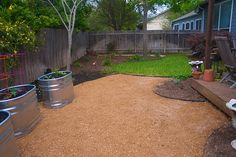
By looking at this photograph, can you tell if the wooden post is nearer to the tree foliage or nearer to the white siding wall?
the tree foliage

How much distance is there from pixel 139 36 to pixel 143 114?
35.6 ft

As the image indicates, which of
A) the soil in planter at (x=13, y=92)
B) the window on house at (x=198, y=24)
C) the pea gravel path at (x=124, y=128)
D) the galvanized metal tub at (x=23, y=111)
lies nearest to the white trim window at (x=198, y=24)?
the window on house at (x=198, y=24)

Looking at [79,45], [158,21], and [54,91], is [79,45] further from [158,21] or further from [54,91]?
[158,21]

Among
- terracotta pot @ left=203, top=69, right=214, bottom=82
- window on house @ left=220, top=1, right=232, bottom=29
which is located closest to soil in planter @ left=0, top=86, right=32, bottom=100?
terracotta pot @ left=203, top=69, right=214, bottom=82

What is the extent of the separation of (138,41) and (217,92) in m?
10.7

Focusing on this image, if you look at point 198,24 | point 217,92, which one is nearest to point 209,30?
point 217,92

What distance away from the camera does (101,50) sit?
1473cm

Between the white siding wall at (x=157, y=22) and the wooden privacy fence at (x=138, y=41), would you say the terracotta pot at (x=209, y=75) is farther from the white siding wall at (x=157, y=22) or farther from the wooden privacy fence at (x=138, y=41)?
the white siding wall at (x=157, y=22)

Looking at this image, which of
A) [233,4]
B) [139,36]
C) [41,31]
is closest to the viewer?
[41,31]

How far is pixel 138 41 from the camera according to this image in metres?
14.5

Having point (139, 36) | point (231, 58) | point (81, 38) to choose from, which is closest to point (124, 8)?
point (139, 36)

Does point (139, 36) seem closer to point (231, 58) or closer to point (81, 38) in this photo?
point (81, 38)

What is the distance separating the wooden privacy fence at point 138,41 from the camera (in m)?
14.1

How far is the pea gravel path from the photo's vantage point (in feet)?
9.61
